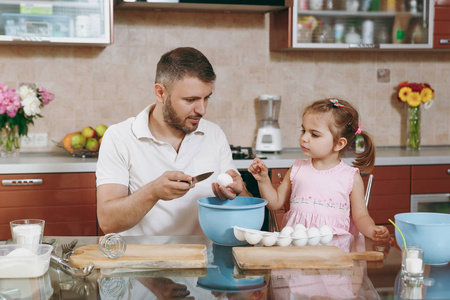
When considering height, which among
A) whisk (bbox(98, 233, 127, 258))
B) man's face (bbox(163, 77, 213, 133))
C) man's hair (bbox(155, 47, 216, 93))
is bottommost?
whisk (bbox(98, 233, 127, 258))

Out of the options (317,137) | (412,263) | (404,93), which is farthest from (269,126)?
(412,263)

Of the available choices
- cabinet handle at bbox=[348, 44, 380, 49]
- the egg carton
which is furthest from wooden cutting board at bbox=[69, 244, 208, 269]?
cabinet handle at bbox=[348, 44, 380, 49]

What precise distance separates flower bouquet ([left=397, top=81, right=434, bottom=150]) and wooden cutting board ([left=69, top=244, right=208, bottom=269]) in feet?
9.31

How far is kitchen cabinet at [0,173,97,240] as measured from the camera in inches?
119

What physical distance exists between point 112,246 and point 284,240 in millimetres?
438

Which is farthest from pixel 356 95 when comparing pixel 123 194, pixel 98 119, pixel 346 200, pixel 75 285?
pixel 75 285

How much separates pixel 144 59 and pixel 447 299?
9.41 ft

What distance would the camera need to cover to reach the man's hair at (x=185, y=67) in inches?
77.6

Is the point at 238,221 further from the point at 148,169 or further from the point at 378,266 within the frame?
the point at 148,169

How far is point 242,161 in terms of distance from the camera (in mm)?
3215

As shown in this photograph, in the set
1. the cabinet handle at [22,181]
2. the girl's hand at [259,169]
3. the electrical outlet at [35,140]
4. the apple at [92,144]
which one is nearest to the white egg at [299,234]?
the girl's hand at [259,169]

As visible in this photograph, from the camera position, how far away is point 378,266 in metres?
1.36

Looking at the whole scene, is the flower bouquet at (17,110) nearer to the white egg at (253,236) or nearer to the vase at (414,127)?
the white egg at (253,236)

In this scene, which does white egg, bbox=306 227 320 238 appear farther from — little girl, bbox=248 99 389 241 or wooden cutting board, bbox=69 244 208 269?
little girl, bbox=248 99 389 241
